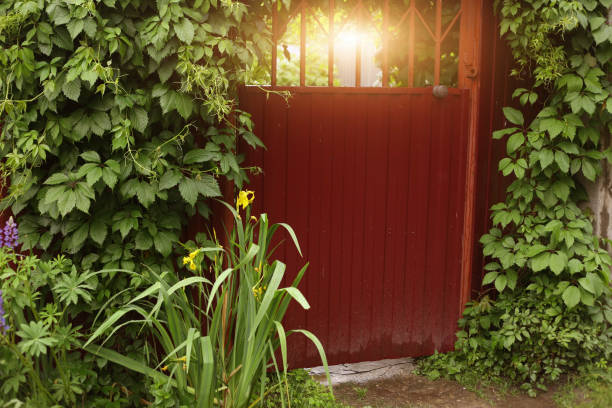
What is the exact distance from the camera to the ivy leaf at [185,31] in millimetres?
2888

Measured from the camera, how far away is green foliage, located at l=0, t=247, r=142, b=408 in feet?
7.98

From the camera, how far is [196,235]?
3383mm

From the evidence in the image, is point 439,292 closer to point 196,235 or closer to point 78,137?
point 196,235

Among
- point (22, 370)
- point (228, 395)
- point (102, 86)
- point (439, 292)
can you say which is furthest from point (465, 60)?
point (22, 370)

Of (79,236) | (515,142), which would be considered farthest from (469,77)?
(79,236)

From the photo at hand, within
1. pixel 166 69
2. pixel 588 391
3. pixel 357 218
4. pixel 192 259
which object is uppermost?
pixel 166 69

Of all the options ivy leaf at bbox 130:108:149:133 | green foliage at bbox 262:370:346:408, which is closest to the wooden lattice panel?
ivy leaf at bbox 130:108:149:133

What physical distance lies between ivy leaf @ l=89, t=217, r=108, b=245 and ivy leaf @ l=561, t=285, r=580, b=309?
253 centimetres

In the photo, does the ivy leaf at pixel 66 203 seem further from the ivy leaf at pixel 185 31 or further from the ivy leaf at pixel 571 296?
the ivy leaf at pixel 571 296

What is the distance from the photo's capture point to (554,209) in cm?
382

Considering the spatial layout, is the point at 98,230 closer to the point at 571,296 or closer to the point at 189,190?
the point at 189,190

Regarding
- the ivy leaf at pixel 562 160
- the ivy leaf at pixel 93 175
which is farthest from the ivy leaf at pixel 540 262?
the ivy leaf at pixel 93 175

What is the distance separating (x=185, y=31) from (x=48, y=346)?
5.09 feet

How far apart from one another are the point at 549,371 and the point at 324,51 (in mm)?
2339
